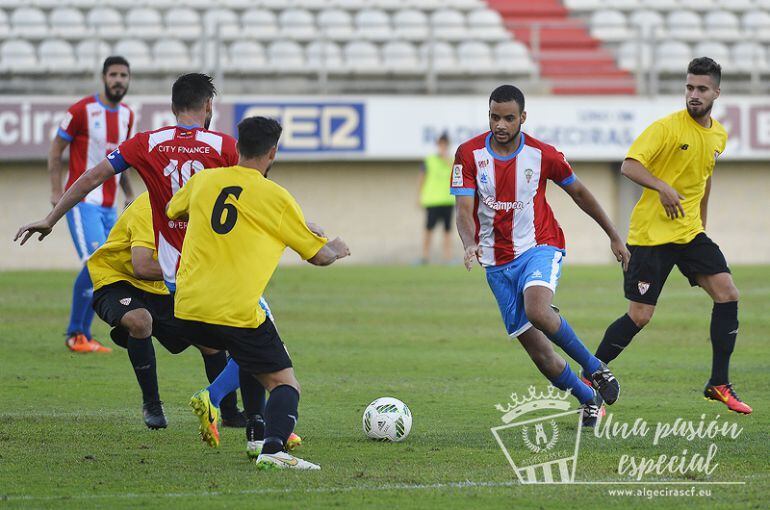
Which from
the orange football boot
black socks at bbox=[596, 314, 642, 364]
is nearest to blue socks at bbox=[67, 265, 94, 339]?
black socks at bbox=[596, 314, 642, 364]

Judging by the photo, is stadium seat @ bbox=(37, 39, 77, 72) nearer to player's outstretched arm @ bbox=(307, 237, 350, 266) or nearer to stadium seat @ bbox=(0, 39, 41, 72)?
stadium seat @ bbox=(0, 39, 41, 72)

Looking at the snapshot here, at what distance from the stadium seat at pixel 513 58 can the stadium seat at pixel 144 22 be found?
19.2 feet

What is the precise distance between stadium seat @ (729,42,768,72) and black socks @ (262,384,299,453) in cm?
1815

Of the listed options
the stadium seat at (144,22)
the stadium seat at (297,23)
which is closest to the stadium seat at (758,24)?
the stadium seat at (297,23)

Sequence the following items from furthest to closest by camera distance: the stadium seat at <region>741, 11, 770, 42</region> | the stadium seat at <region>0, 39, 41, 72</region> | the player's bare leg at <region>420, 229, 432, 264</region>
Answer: the stadium seat at <region>741, 11, 770, 42</region> < the player's bare leg at <region>420, 229, 432, 264</region> < the stadium seat at <region>0, 39, 41, 72</region>

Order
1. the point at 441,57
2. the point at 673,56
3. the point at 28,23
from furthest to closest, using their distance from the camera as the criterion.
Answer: the point at 673,56, the point at 441,57, the point at 28,23

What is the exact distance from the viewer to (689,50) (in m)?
23.3

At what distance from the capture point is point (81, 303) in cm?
1049

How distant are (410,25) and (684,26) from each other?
5268 mm

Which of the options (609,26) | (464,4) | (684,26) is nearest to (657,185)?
(609,26)

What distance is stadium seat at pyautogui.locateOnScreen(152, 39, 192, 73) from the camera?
21.4 metres

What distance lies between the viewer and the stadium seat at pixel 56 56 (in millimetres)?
21000

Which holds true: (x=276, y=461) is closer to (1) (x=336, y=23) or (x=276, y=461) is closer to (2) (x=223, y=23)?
(2) (x=223, y=23)

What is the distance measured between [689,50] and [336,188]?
23.0 ft
